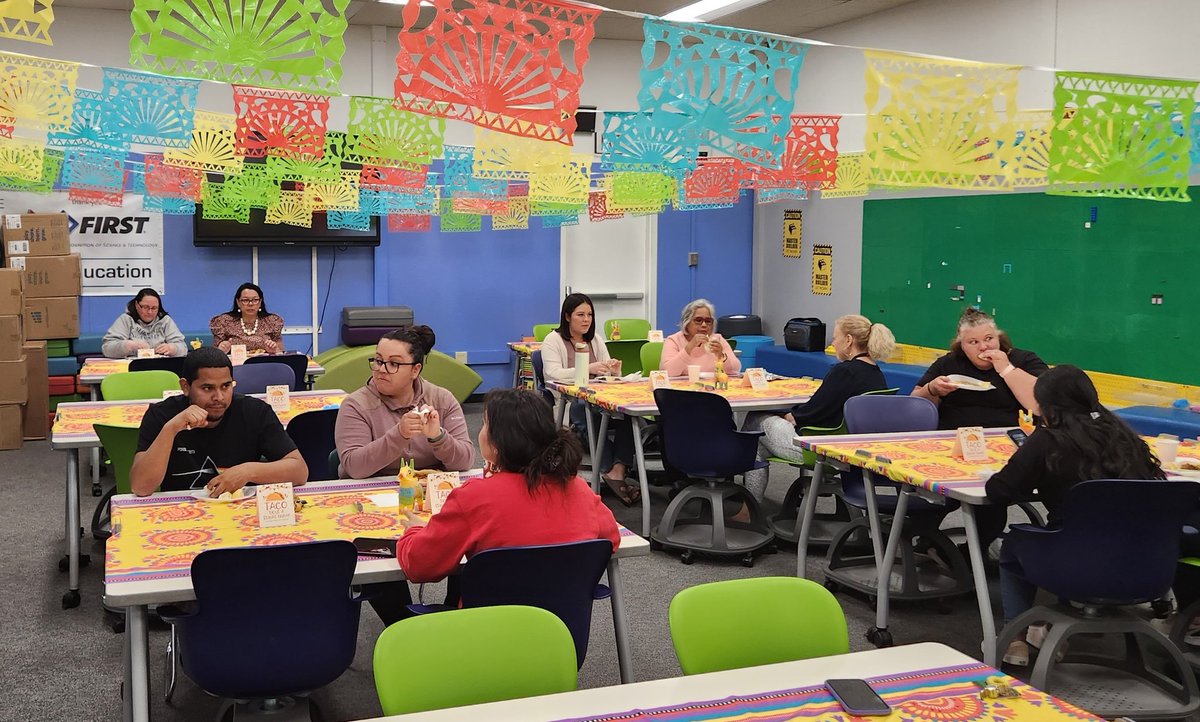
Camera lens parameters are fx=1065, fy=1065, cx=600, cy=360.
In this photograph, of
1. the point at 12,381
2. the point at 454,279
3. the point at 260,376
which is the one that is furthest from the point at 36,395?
Result: the point at 454,279

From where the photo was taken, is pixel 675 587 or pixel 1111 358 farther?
pixel 1111 358

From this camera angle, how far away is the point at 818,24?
10.8m

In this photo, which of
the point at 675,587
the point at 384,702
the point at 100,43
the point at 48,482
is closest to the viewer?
the point at 384,702

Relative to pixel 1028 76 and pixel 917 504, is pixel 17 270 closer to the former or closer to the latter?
pixel 917 504

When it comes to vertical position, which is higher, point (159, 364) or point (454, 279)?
point (454, 279)

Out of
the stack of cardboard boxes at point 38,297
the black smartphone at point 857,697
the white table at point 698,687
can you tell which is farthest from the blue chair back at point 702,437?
the stack of cardboard boxes at point 38,297

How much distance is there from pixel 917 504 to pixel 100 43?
890 centimetres

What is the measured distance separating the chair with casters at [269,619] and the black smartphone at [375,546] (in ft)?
0.86

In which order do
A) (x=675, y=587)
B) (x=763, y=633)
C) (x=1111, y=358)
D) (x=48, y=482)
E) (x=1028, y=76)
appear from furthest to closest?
(x=1028, y=76) < (x=1111, y=358) < (x=48, y=482) < (x=675, y=587) < (x=763, y=633)

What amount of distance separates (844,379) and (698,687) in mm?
3683

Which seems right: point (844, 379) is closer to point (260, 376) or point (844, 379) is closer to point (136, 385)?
point (260, 376)

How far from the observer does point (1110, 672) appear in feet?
13.5

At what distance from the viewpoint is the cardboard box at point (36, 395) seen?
9.16 metres

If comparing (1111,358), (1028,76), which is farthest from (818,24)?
(1111,358)
